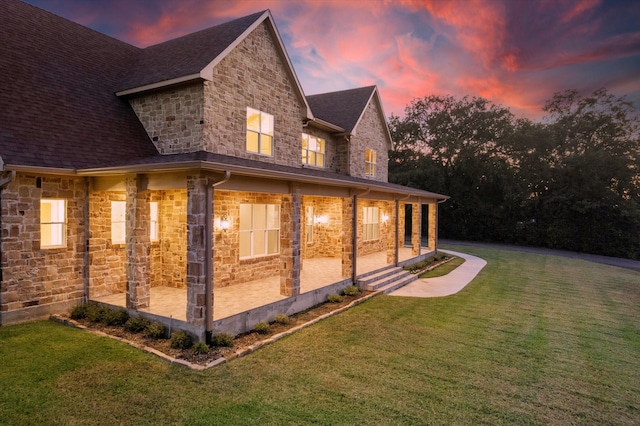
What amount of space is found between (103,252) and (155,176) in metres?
3.49

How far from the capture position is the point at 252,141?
11.2 m

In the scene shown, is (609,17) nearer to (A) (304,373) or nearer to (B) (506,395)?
(B) (506,395)

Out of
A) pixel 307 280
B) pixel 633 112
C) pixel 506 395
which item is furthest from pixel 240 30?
pixel 633 112

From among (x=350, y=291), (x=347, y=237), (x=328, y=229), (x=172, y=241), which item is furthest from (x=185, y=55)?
(x=328, y=229)

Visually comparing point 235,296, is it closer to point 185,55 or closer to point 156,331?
point 156,331

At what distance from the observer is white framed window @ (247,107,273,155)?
36.5ft

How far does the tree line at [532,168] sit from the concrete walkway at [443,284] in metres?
15.3

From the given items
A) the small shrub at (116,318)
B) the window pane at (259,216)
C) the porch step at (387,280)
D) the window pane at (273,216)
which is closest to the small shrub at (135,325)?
the small shrub at (116,318)

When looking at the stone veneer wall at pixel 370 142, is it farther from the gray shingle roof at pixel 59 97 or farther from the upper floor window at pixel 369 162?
the gray shingle roof at pixel 59 97

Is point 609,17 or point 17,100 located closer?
point 17,100

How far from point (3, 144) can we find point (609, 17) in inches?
1176

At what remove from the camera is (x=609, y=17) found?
20.5m

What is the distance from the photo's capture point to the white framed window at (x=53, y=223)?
335 inches

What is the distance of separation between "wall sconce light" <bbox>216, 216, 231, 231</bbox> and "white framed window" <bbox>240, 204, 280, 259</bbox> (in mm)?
843
